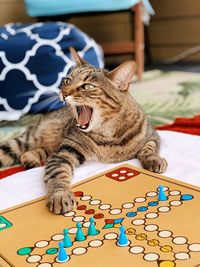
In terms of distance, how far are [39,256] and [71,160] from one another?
0.51 m

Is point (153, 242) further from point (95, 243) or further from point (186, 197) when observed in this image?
point (186, 197)

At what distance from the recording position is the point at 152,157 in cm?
123

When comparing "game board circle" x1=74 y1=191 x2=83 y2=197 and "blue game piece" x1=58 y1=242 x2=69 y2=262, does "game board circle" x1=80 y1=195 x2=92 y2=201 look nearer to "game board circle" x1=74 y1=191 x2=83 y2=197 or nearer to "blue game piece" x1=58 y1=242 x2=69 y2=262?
"game board circle" x1=74 y1=191 x2=83 y2=197

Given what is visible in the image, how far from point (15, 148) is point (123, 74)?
56cm

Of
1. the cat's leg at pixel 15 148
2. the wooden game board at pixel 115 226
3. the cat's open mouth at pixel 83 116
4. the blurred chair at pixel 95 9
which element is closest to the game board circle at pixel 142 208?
the wooden game board at pixel 115 226

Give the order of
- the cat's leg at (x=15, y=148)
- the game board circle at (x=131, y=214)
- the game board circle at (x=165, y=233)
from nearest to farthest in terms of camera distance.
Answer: the game board circle at (x=165, y=233), the game board circle at (x=131, y=214), the cat's leg at (x=15, y=148)

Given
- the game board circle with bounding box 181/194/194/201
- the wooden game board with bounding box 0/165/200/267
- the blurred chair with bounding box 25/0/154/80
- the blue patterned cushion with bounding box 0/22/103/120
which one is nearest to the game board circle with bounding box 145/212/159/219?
the wooden game board with bounding box 0/165/200/267

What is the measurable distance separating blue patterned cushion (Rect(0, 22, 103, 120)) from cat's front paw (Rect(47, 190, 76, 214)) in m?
1.12

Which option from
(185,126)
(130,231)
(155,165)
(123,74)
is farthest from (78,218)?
(185,126)

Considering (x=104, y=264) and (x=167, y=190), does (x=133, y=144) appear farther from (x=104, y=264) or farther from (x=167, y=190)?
(x=104, y=264)

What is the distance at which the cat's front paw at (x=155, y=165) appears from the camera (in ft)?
3.89

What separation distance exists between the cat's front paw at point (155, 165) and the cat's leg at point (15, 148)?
541 mm

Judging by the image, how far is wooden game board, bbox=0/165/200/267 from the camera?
74 cm

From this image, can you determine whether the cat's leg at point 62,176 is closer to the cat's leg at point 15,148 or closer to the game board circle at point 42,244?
the game board circle at point 42,244
